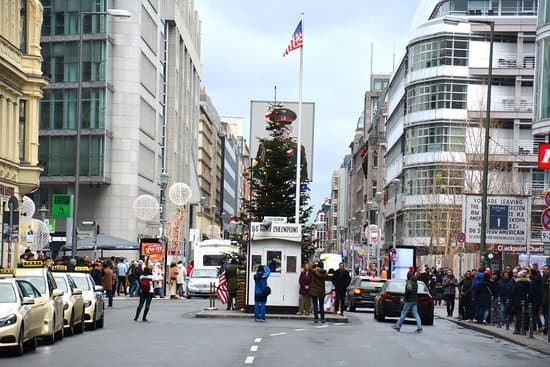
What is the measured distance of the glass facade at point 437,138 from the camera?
8894 centimetres

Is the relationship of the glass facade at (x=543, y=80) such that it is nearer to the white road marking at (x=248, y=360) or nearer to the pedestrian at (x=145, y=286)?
the pedestrian at (x=145, y=286)

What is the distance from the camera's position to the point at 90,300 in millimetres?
31156

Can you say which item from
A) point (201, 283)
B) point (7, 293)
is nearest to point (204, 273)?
point (201, 283)

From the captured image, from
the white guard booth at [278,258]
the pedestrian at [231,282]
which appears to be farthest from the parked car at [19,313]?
the pedestrian at [231,282]

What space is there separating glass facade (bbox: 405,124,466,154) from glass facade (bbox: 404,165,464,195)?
143 centimetres

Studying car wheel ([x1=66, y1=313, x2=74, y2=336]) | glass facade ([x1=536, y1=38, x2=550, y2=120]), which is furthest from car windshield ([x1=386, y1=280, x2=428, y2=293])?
car wheel ([x1=66, y1=313, x2=74, y2=336])

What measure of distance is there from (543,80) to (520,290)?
39.4 feet

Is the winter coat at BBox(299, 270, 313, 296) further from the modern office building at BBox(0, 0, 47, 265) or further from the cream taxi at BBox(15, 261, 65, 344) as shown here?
the modern office building at BBox(0, 0, 47, 265)

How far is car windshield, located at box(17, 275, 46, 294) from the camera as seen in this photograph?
82.5ft

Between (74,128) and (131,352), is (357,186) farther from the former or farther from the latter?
(131,352)

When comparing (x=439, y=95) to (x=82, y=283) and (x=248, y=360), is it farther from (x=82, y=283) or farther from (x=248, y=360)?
(x=248, y=360)

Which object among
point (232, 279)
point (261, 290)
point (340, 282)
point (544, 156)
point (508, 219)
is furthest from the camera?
point (232, 279)

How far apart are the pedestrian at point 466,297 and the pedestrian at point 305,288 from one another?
577cm

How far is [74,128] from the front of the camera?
281 feet
